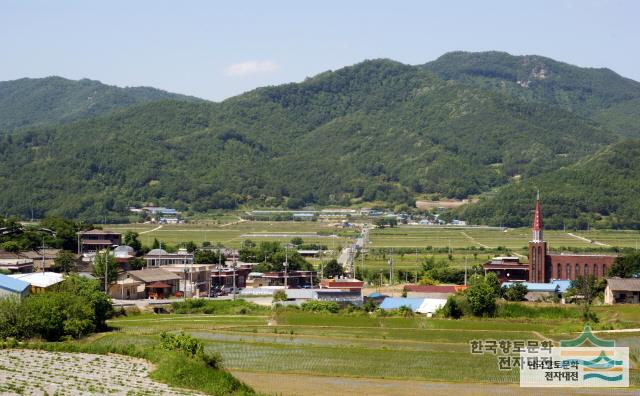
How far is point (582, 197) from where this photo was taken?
141 m

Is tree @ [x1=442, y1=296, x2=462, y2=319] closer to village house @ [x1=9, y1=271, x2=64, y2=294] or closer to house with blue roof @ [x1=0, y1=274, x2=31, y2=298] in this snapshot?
village house @ [x1=9, y1=271, x2=64, y2=294]

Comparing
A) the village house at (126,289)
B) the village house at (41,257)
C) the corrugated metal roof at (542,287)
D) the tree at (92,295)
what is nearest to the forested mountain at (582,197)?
the corrugated metal roof at (542,287)

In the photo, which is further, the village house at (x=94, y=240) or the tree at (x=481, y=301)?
the village house at (x=94, y=240)

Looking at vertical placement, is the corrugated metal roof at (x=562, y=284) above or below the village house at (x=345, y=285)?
below

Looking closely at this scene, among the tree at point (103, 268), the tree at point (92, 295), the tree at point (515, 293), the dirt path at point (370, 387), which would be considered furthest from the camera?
the tree at point (103, 268)

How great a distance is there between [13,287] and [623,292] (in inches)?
1193

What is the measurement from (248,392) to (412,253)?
68.5 metres

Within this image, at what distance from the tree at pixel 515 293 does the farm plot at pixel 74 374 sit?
2929 cm

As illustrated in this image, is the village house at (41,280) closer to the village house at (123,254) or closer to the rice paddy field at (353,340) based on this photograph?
the rice paddy field at (353,340)

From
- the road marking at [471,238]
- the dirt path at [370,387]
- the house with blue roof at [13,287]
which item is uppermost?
the house with blue roof at [13,287]

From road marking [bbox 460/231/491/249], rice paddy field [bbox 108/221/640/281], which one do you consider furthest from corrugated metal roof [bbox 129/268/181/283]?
road marking [bbox 460/231/491/249]

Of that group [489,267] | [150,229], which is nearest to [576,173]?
[150,229]

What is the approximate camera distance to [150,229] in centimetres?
12850

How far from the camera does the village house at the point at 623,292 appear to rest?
60.2 metres
